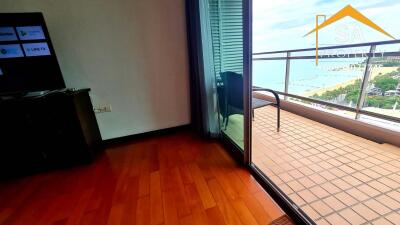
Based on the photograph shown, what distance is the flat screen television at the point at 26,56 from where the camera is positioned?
155cm

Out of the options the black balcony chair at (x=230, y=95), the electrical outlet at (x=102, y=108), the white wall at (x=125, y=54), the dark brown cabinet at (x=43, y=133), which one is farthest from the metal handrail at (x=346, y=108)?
the dark brown cabinet at (x=43, y=133)

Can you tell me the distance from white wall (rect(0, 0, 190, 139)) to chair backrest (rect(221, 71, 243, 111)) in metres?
0.63

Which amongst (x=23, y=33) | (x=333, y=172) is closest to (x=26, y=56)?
(x=23, y=33)

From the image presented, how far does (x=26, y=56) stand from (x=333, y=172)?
294 centimetres

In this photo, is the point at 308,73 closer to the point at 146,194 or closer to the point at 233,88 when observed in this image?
the point at 233,88

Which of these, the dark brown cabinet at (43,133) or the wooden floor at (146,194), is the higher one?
the dark brown cabinet at (43,133)

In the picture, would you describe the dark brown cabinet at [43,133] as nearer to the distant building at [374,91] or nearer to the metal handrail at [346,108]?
the metal handrail at [346,108]

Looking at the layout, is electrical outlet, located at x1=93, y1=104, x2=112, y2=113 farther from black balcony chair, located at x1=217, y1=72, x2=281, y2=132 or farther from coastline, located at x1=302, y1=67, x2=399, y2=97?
coastline, located at x1=302, y1=67, x2=399, y2=97

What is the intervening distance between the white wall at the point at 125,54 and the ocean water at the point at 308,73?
1.11m

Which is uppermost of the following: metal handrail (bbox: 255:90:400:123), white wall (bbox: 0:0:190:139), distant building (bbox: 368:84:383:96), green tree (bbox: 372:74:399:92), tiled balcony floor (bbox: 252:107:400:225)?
white wall (bbox: 0:0:190:139)

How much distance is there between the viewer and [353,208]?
1.10 meters

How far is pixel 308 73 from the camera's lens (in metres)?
2.66

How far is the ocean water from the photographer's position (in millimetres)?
2088

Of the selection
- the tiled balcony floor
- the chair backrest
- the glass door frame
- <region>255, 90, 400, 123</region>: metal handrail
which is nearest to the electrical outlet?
the chair backrest
